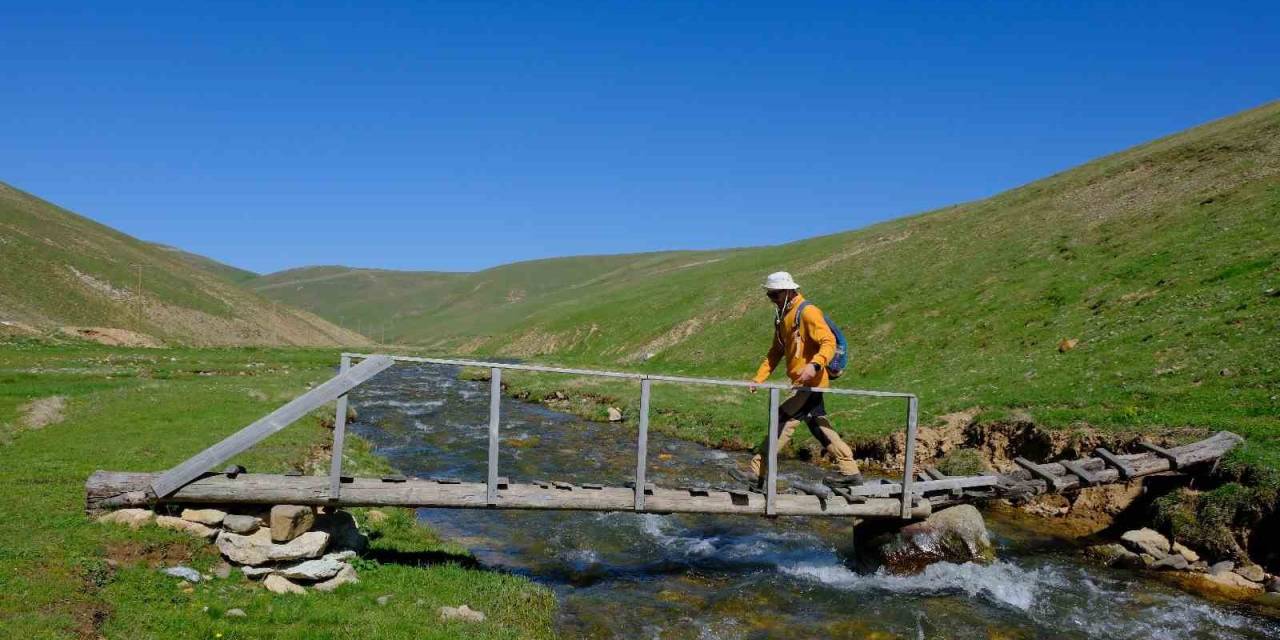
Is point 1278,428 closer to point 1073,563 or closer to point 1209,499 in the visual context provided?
point 1209,499

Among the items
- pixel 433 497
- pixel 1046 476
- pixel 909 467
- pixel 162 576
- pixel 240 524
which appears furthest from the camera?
pixel 1046 476

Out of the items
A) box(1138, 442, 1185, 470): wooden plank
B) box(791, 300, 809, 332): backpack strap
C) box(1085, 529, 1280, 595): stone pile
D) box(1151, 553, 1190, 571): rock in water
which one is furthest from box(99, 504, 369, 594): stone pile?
box(1138, 442, 1185, 470): wooden plank

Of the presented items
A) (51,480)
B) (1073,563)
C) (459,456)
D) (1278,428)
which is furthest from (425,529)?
(1278,428)

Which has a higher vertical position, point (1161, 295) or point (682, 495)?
point (1161, 295)

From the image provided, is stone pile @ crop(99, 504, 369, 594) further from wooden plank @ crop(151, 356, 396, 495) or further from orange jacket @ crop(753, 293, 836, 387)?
orange jacket @ crop(753, 293, 836, 387)

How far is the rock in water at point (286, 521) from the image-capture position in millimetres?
10562

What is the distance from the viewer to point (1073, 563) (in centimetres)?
1375

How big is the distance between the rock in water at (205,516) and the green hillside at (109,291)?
221ft

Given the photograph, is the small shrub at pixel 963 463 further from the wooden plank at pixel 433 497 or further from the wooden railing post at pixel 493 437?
the wooden railing post at pixel 493 437

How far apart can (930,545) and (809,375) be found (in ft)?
14.3

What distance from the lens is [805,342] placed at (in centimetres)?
1246

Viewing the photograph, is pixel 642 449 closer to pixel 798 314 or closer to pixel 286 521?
pixel 798 314

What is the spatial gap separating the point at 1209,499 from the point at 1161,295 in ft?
57.0

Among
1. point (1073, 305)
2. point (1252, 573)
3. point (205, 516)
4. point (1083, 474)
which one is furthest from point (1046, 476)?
point (1073, 305)
